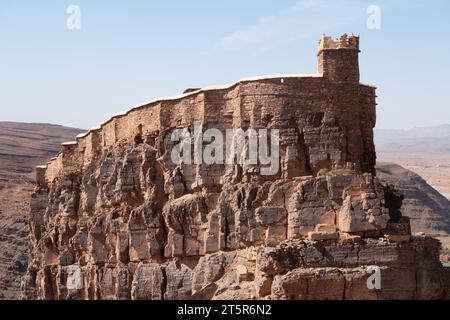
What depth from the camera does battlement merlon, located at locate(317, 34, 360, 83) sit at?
1800 inches

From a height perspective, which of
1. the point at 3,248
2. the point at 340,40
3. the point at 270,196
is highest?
the point at 340,40

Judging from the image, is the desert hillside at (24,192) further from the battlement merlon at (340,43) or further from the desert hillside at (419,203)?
A: the battlement merlon at (340,43)

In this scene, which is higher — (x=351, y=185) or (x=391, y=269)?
(x=351, y=185)

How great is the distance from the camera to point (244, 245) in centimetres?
4600

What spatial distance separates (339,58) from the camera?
45812 mm

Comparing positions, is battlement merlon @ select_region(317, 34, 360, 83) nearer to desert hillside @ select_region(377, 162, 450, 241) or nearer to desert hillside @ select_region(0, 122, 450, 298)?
desert hillside @ select_region(0, 122, 450, 298)

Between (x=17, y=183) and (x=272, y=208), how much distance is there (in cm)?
7607

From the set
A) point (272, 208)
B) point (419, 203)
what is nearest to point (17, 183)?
point (419, 203)

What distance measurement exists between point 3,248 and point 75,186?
3744 centimetres

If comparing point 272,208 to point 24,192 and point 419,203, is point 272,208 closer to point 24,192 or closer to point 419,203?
point 24,192

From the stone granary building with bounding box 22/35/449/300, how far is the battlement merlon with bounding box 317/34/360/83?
0.17ft

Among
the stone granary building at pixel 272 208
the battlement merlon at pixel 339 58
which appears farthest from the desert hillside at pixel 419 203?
the battlement merlon at pixel 339 58

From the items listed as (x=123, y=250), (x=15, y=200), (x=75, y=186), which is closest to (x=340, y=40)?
(x=123, y=250)

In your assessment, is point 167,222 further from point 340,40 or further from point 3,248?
point 3,248
